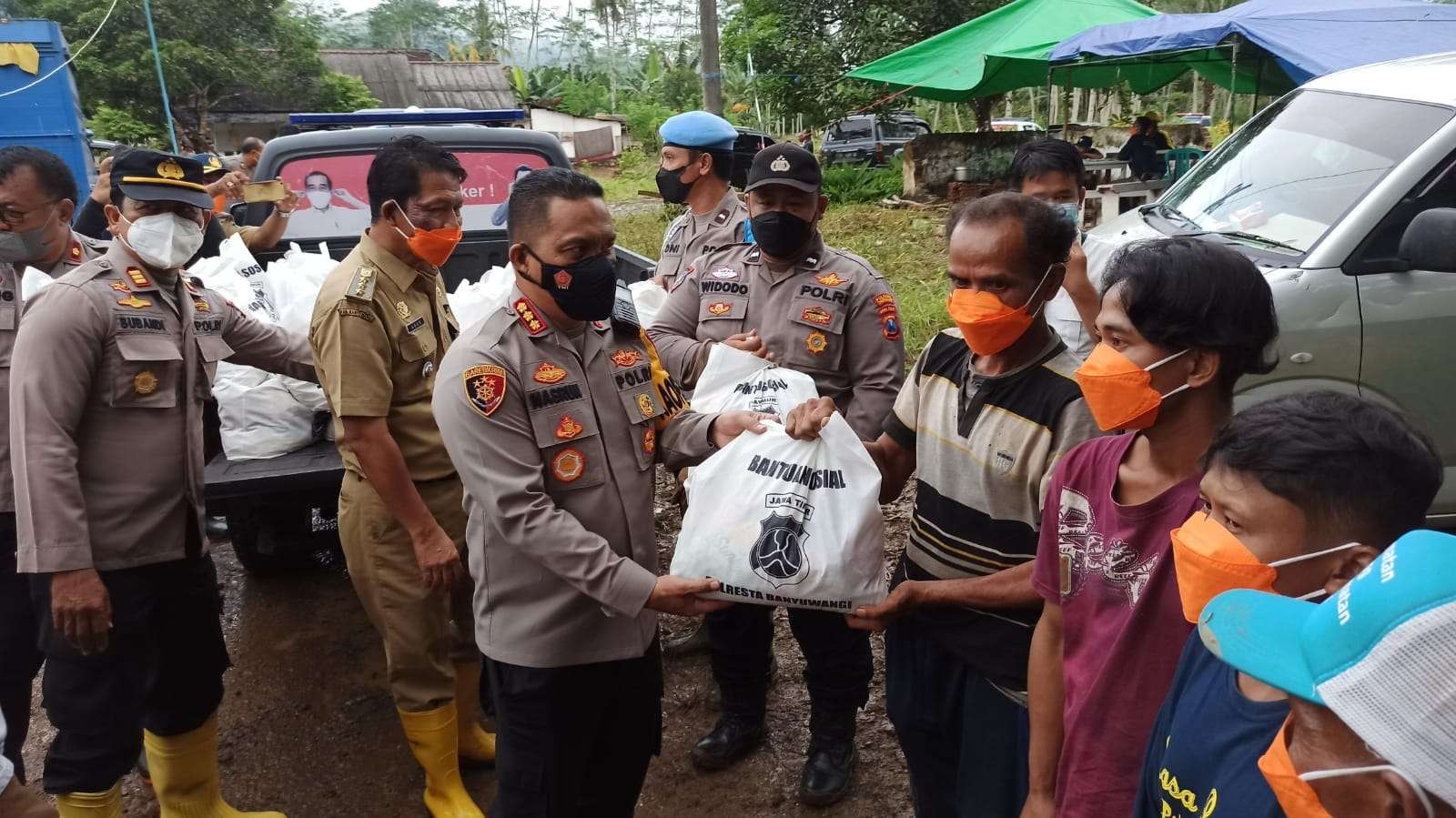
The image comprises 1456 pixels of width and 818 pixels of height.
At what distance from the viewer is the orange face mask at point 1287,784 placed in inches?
36.1

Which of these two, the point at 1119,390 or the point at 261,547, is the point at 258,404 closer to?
the point at 261,547

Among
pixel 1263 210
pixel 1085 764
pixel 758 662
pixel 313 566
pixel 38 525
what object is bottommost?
pixel 313 566

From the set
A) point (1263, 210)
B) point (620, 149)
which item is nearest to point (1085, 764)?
point (1263, 210)

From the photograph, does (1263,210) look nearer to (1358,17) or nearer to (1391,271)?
(1391,271)

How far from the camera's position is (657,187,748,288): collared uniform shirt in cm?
388

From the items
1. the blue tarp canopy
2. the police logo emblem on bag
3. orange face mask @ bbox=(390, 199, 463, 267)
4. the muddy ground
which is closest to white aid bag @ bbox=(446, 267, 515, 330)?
orange face mask @ bbox=(390, 199, 463, 267)

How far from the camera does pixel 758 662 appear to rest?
312cm

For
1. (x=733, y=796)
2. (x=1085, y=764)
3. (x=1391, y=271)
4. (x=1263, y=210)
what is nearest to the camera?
(x=1085, y=764)

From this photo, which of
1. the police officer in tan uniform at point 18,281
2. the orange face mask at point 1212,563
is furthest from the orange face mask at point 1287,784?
the police officer in tan uniform at point 18,281

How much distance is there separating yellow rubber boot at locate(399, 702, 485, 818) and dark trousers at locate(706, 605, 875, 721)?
865 mm

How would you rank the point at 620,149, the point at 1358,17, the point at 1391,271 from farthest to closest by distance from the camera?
the point at 620,149 < the point at 1358,17 < the point at 1391,271

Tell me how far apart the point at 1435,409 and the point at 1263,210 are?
40.5 inches

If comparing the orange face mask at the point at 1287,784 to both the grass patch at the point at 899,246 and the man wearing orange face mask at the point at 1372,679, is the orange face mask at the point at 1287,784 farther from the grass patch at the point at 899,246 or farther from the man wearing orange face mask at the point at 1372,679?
the grass patch at the point at 899,246

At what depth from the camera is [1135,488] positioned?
156cm
